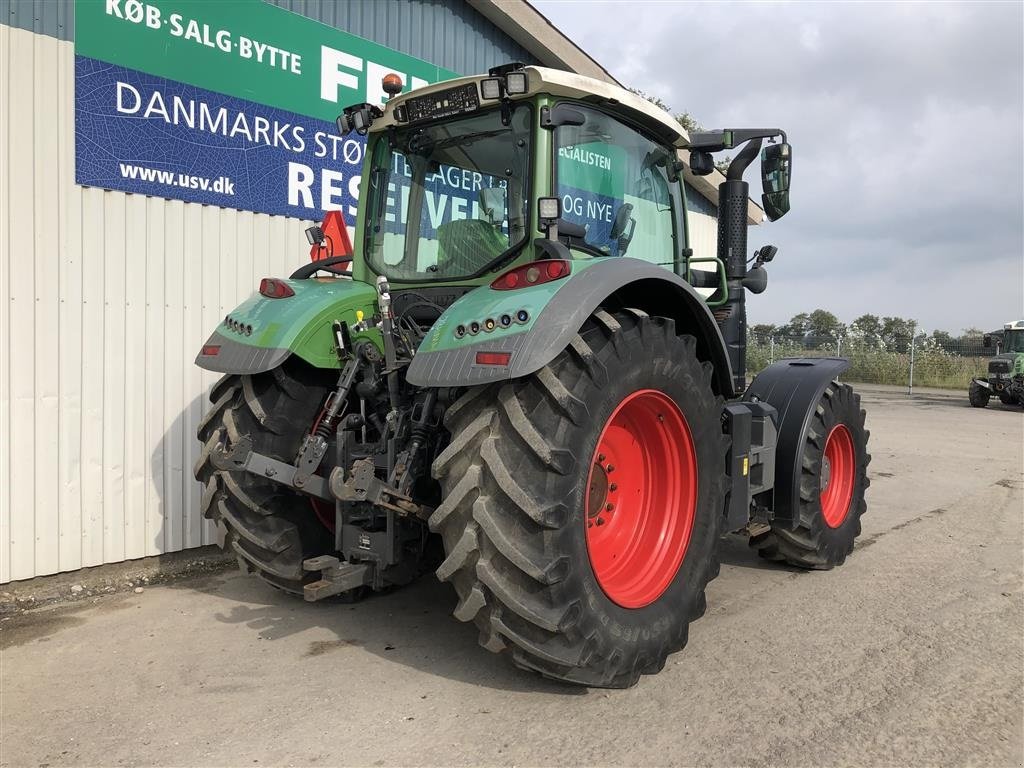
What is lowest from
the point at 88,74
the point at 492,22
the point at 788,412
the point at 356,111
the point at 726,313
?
the point at 788,412

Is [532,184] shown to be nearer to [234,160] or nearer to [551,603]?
[551,603]

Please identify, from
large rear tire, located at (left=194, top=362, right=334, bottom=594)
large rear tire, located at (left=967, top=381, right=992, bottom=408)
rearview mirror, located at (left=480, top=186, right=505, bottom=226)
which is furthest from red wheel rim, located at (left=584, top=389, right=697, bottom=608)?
large rear tire, located at (left=967, top=381, right=992, bottom=408)

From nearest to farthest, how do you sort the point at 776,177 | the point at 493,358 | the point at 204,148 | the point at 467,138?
the point at 493,358
the point at 467,138
the point at 776,177
the point at 204,148

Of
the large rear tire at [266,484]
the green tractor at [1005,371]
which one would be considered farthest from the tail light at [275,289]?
the green tractor at [1005,371]

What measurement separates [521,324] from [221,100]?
3.62 m

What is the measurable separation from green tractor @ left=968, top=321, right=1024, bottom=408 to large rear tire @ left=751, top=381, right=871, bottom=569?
1603 cm

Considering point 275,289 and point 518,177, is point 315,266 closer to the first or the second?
point 275,289

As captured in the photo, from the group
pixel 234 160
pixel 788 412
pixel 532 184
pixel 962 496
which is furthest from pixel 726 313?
pixel 962 496

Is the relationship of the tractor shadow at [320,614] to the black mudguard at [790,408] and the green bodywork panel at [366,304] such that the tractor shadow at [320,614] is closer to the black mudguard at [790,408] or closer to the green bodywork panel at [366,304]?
the green bodywork panel at [366,304]

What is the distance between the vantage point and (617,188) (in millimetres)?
3865

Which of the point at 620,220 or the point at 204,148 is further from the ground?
the point at 204,148

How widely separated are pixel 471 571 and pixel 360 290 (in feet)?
5.79

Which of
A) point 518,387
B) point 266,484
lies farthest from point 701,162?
point 266,484

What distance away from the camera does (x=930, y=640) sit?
366cm
